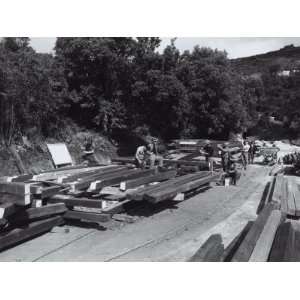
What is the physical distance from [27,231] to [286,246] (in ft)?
13.8

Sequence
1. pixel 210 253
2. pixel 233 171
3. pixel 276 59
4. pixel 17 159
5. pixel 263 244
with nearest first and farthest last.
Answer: pixel 210 253 < pixel 263 244 < pixel 276 59 < pixel 233 171 < pixel 17 159

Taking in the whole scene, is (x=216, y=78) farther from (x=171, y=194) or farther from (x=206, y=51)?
(x=171, y=194)

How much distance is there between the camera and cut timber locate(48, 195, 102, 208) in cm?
623

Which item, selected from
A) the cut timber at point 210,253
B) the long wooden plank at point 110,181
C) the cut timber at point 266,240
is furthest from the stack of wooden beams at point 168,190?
the cut timber at point 266,240

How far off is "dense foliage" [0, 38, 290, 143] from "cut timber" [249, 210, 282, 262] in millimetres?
9942

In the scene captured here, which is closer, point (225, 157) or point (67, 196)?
point (67, 196)

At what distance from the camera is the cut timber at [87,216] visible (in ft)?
20.2

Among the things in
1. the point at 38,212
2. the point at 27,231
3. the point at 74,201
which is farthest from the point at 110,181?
the point at 27,231

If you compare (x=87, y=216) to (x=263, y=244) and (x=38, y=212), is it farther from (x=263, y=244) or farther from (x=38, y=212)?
(x=263, y=244)

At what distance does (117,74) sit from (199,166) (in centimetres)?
809

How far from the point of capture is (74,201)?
21.2 ft

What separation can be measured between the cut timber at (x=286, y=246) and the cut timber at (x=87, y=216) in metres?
2.97

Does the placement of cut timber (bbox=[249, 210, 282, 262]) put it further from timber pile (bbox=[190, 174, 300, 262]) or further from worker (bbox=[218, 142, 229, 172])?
worker (bbox=[218, 142, 229, 172])

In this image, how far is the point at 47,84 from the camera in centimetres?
1409
